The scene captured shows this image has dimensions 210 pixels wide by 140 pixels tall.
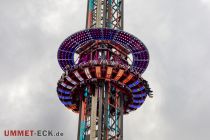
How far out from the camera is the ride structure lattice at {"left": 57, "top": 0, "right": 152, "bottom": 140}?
84750 millimetres

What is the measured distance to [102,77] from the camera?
87.1 meters

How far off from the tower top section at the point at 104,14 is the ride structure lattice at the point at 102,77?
24cm

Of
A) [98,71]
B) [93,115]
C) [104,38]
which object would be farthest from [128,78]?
[93,115]

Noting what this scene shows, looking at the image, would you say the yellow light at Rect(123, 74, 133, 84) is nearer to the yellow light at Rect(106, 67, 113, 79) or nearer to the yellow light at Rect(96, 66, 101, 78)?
the yellow light at Rect(106, 67, 113, 79)

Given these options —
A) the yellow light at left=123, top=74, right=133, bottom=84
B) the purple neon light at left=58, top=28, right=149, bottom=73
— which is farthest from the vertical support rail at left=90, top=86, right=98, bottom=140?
the purple neon light at left=58, top=28, right=149, bottom=73

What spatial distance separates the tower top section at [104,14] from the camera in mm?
94625

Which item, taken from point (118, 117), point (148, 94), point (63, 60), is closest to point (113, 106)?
point (118, 117)

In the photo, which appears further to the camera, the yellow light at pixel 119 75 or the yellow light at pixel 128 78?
the yellow light at pixel 128 78

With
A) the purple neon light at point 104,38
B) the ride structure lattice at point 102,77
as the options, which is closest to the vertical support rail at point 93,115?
the ride structure lattice at point 102,77

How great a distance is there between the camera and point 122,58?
90.4 metres

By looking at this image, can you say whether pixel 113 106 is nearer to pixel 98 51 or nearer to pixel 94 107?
pixel 94 107

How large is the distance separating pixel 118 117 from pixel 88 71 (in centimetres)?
994

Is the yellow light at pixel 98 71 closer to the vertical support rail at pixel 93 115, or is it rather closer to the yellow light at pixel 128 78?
the vertical support rail at pixel 93 115

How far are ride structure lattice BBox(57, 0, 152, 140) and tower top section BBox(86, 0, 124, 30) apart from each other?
0.24 m
